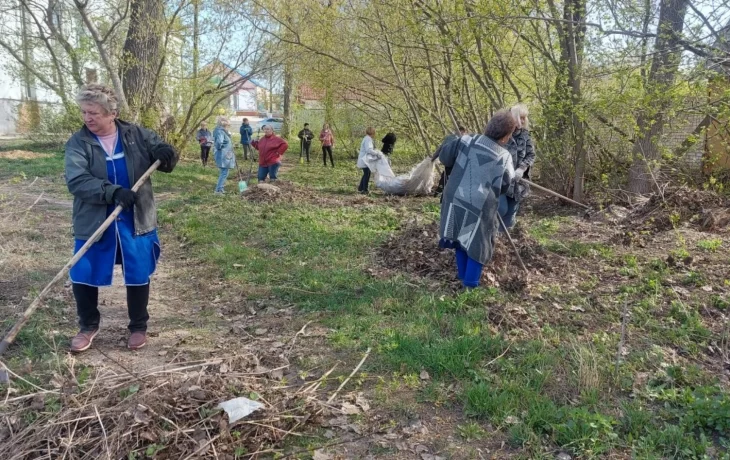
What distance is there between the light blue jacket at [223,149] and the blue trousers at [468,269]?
24.5 feet

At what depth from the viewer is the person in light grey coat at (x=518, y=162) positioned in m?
5.38

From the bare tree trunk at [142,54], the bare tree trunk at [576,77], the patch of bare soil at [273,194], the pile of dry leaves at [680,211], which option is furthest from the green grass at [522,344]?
the bare tree trunk at [142,54]

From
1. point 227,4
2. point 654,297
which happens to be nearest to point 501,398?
point 654,297

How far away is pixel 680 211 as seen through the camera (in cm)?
752

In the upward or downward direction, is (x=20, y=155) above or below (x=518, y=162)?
below

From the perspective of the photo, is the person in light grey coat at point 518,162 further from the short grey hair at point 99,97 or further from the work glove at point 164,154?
the short grey hair at point 99,97

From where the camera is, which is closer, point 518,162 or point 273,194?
point 518,162

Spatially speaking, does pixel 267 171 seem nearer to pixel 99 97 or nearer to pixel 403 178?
pixel 403 178

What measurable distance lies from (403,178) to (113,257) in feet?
27.9

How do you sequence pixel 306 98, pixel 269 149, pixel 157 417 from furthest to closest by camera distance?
pixel 306 98
pixel 269 149
pixel 157 417

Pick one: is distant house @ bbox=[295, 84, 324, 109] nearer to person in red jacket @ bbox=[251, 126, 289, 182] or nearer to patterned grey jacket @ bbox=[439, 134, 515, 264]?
person in red jacket @ bbox=[251, 126, 289, 182]

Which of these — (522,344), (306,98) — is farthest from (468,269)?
(306,98)

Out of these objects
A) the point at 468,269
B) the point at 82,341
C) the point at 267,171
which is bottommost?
the point at 82,341

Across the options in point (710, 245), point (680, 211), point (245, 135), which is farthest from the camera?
point (245, 135)
